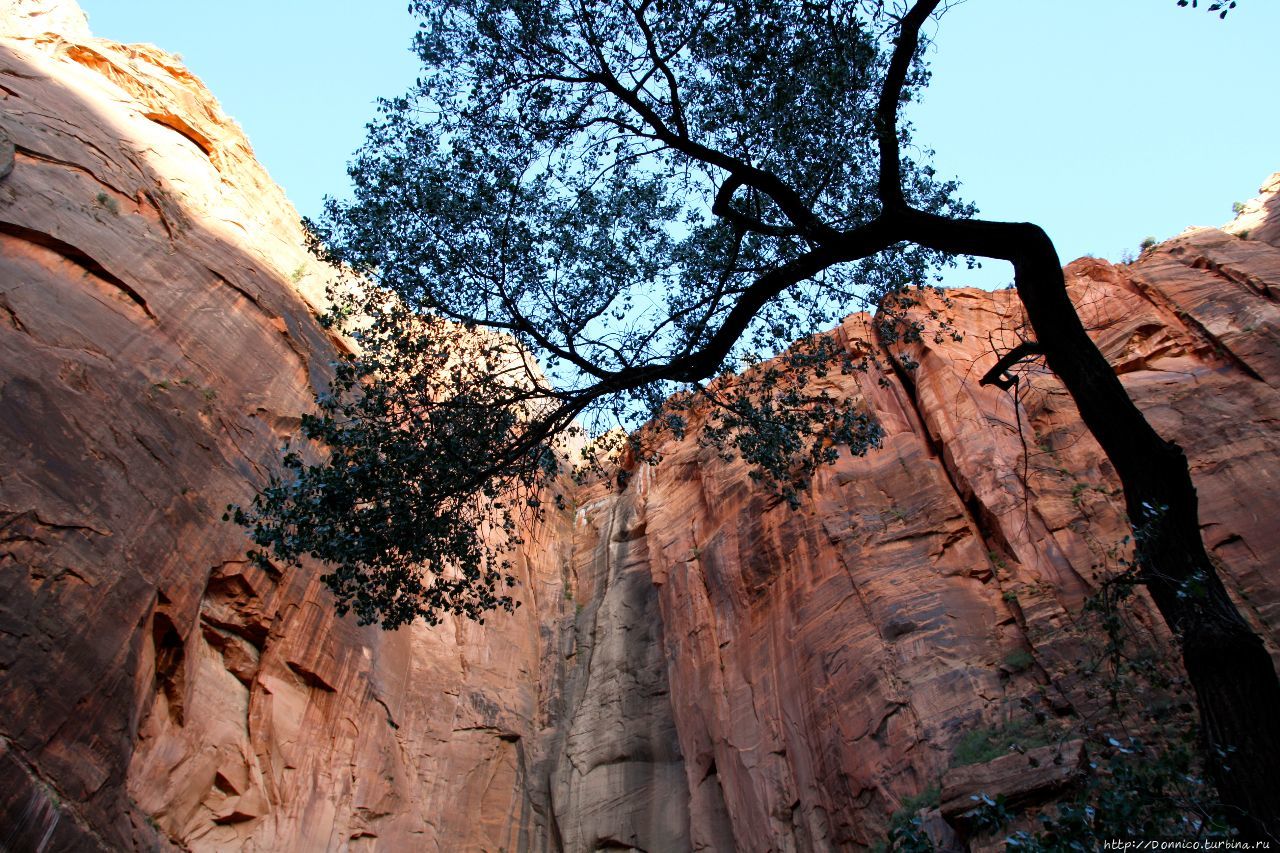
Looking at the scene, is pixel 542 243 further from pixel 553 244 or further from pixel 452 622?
pixel 452 622

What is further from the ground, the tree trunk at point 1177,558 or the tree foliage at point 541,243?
the tree foliage at point 541,243

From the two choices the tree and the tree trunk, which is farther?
the tree

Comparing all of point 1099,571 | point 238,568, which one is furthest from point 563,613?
point 1099,571

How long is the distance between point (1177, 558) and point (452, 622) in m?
20.2

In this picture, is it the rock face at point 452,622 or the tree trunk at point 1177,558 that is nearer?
the tree trunk at point 1177,558

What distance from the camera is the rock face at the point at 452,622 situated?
50.9 ft

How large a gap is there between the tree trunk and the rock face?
13.5 feet

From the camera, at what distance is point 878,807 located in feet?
55.1

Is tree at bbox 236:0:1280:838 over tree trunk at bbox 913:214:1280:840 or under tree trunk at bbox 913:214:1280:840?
over

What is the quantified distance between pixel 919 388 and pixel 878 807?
10.8m

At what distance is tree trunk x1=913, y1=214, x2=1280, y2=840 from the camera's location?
23.4 feet

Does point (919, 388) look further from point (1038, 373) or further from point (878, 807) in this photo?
point (878, 807)

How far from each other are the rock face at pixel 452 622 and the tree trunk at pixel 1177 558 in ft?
13.5

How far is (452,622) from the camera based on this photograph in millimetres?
25344
